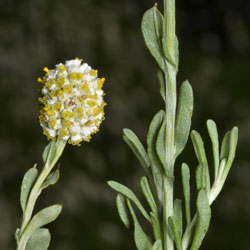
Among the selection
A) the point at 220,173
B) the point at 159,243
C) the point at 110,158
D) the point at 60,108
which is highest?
the point at 110,158

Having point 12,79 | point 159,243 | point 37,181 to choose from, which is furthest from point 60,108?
point 12,79

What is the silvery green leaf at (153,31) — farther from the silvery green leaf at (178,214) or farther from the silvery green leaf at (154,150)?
the silvery green leaf at (178,214)

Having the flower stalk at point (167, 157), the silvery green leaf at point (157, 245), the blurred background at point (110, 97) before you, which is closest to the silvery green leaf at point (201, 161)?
the flower stalk at point (167, 157)

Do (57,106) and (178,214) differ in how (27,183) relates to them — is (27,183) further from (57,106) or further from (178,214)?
(178,214)

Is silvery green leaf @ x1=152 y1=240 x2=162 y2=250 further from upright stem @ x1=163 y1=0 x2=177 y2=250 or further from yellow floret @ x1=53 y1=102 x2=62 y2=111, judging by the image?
yellow floret @ x1=53 y1=102 x2=62 y2=111

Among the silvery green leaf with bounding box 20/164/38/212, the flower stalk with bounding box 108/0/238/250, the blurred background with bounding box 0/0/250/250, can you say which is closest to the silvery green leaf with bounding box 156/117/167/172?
the flower stalk with bounding box 108/0/238/250

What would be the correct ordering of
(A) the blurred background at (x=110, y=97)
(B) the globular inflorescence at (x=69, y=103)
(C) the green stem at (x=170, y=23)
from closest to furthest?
(C) the green stem at (x=170, y=23) → (B) the globular inflorescence at (x=69, y=103) → (A) the blurred background at (x=110, y=97)

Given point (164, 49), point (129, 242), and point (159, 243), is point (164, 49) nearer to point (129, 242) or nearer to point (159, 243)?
point (159, 243)
